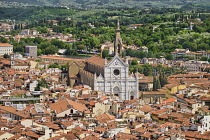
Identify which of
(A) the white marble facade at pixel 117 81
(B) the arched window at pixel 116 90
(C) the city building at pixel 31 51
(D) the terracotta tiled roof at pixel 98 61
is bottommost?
(C) the city building at pixel 31 51

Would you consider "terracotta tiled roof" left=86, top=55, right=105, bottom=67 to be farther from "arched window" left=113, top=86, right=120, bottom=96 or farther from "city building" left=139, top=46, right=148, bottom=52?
"city building" left=139, top=46, right=148, bottom=52

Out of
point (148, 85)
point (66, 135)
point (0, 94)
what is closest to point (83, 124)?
point (66, 135)

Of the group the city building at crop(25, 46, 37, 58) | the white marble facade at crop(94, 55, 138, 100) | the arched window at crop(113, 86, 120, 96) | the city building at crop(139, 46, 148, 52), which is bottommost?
the city building at crop(139, 46, 148, 52)

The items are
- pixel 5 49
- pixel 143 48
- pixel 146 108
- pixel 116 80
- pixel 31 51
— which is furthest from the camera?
pixel 143 48

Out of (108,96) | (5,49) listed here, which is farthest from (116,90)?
(5,49)

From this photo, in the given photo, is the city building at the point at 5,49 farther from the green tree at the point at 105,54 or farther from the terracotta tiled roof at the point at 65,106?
the terracotta tiled roof at the point at 65,106

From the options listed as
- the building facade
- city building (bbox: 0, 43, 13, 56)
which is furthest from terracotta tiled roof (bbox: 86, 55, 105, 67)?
city building (bbox: 0, 43, 13, 56)

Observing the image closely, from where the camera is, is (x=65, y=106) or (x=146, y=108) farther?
(x=146, y=108)

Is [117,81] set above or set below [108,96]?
Answer: above

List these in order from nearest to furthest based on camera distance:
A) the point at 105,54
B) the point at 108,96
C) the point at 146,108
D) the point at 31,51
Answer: the point at 146,108 < the point at 108,96 < the point at 105,54 < the point at 31,51

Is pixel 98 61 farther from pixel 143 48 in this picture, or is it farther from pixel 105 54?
pixel 143 48

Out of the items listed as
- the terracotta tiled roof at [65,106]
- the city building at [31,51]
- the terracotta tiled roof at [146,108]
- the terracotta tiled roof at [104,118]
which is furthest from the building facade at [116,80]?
the city building at [31,51]

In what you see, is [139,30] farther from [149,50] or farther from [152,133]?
[152,133]
